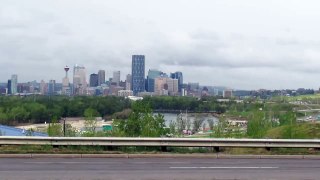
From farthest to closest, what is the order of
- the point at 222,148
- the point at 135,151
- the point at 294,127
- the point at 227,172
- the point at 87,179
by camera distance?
the point at 294,127, the point at 222,148, the point at 135,151, the point at 227,172, the point at 87,179

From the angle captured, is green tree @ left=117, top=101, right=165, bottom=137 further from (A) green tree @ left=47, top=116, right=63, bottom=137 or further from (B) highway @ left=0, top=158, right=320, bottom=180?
(B) highway @ left=0, top=158, right=320, bottom=180

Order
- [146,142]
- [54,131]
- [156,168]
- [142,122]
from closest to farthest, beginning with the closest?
[156,168] < [146,142] < [142,122] < [54,131]

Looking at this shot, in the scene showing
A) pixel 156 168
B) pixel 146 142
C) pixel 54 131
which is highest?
pixel 146 142

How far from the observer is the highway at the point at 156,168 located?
12914mm

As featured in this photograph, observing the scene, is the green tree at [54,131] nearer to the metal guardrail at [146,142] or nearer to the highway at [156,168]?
the metal guardrail at [146,142]

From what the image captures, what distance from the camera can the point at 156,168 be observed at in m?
14.5

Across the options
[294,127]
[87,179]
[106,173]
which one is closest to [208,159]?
[106,173]

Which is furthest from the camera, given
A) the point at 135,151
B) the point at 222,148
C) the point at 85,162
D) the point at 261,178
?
the point at 222,148

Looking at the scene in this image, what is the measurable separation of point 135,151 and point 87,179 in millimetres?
6258

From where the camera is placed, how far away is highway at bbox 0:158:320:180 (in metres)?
12.9

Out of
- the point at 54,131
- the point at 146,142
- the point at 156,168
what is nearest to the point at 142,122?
the point at 54,131

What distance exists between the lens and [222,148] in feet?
64.2

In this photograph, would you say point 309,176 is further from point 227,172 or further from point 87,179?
point 87,179

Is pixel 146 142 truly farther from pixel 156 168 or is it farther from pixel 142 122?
pixel 142 122
